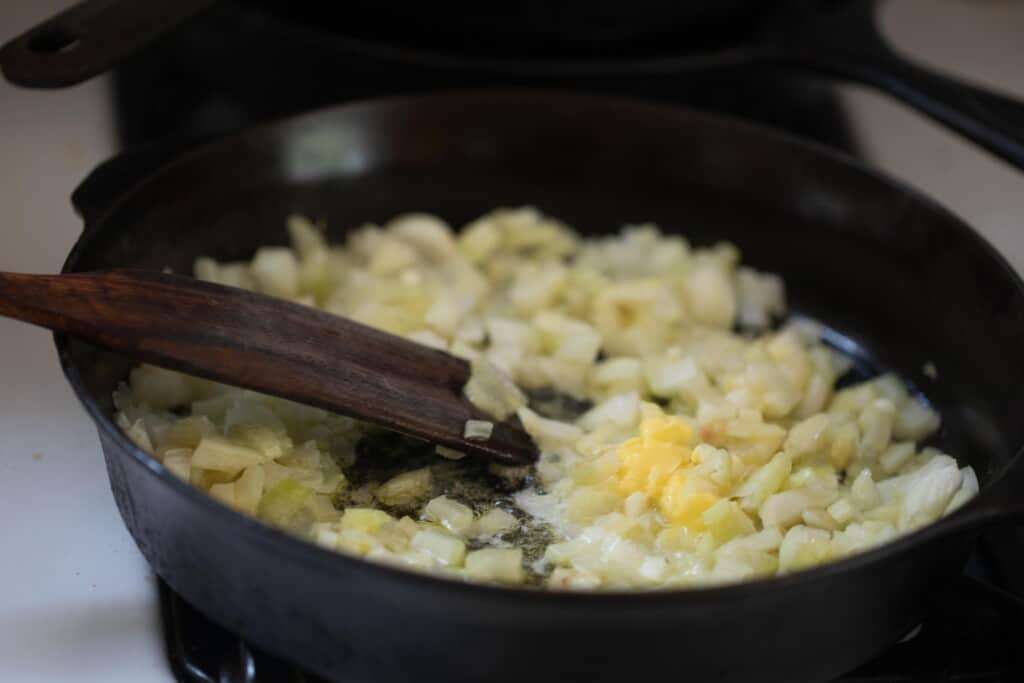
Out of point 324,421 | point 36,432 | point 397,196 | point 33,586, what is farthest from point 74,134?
point 33,586

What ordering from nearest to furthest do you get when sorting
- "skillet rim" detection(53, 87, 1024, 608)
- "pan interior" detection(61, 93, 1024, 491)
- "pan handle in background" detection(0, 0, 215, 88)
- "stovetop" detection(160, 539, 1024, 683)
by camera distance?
"skillet rim" detection(53, 87, 1024, 608), "stovetop" detection(160, 539, 1024, 683), "pan handle in background" detection(0, 0, 215, 88), "pan interior" detection(61, 93, 1024, 491)

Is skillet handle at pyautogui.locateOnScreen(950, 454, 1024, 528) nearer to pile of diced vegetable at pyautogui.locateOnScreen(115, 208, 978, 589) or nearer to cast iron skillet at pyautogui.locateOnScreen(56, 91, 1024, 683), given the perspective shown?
cast iron skillet at pyautogui.locateOnScreen(56, 91, 1024, 683)

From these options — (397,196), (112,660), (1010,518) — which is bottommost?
(112,660)

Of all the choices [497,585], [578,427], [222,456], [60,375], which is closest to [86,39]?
[60,375]

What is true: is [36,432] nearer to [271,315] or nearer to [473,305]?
[271,315]

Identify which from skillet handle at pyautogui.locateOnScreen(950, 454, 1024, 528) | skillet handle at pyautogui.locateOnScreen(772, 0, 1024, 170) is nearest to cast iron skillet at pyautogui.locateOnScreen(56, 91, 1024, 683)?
skillet handle at pyautogui.locateOnScreen(950, 454, 1024, 528)
